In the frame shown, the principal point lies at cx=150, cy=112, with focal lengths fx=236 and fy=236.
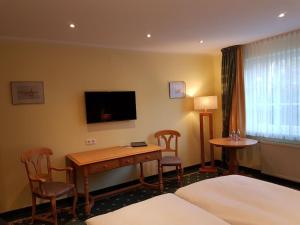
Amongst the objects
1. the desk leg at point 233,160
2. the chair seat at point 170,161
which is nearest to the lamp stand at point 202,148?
the desk leg at point 233,160

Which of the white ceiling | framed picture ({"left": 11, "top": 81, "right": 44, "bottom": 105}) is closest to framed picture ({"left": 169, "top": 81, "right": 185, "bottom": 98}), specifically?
the white ceiling

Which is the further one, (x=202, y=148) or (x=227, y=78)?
(x=202, y=148)

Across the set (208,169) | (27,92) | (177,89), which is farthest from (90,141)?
(208,169)

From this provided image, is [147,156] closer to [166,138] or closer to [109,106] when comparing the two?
[166,138]

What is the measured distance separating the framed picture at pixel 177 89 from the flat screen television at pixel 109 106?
882 millimetres

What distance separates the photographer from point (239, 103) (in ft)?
15.1

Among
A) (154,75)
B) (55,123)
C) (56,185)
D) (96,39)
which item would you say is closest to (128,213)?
(56,185)

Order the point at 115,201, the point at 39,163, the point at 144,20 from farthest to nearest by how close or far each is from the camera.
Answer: the point at 115,201, the point at 39,163, the point at 144,20

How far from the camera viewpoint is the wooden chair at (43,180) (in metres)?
2.97

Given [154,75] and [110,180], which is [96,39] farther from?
[110,180]

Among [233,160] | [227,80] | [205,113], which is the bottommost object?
[233,160]

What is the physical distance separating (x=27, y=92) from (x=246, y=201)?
10.1ft

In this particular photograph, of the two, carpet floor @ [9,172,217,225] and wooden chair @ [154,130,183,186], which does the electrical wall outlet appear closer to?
carpet floor @ [9,172,217,225]

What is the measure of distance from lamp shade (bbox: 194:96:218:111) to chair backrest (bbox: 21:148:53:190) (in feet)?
9.29
